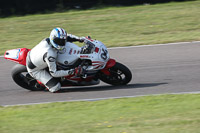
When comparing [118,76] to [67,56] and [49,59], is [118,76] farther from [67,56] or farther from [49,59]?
[49,59]

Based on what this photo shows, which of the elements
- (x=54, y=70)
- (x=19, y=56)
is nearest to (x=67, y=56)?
(x=54, y=70)

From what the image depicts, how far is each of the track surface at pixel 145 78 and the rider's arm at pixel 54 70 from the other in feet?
1.84

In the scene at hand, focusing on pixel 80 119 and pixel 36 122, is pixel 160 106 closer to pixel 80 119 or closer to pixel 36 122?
pixel 80 119

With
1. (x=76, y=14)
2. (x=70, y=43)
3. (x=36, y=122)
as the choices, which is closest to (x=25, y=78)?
(x=70, y=43)

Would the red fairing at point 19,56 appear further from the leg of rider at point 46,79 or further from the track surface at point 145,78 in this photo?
the track surface at point 145,78

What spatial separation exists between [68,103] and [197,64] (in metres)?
3.87

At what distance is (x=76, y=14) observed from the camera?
1734 cm

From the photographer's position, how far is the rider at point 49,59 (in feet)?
27.5

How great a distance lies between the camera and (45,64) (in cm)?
880

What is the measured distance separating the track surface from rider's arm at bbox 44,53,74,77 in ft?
1.84

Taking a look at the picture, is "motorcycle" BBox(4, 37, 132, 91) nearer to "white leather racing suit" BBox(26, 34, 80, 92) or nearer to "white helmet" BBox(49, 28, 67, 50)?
"white leather racing suit" BBox(26, 34, 80, 92)

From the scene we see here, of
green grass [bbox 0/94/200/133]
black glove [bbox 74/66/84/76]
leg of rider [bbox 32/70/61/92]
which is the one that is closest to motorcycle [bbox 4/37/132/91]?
black glove [bbox 74/66/84/76]

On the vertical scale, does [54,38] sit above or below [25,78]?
above

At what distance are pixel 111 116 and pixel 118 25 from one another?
8820 millimetres
